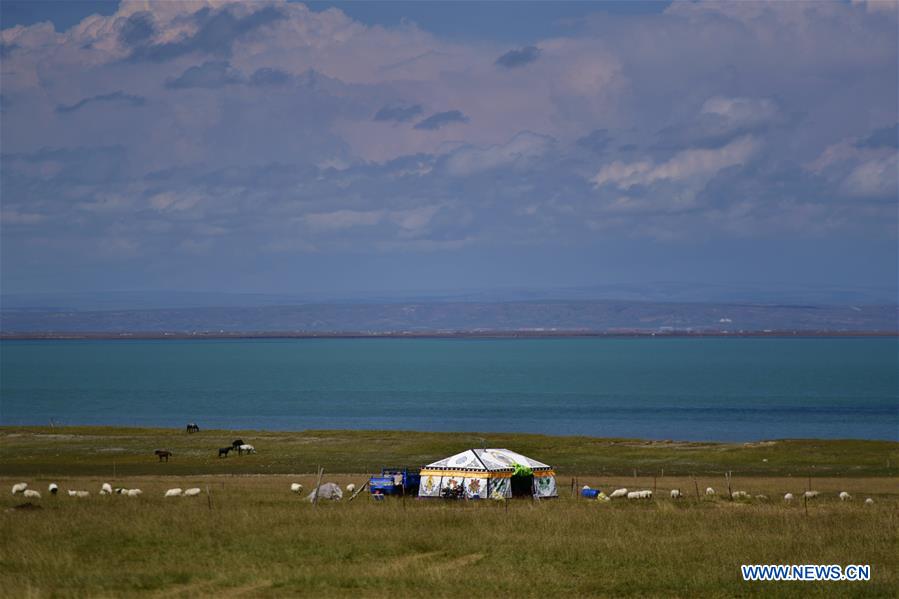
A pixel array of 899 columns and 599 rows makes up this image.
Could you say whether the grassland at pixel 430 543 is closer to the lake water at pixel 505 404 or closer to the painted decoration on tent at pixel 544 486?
the painted decoration on tent at pixel 544 486

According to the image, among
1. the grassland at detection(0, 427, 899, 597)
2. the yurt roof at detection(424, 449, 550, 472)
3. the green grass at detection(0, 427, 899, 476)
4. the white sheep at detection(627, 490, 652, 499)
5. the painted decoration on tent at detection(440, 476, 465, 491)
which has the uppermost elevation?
the yurt roof at detection(424, 449, 550, 472)

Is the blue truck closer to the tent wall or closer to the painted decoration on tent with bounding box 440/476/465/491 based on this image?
the painted decoration on tent with bounding box 440/476/465/491

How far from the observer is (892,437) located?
310 feet

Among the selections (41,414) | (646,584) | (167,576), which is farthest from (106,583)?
(41,414)

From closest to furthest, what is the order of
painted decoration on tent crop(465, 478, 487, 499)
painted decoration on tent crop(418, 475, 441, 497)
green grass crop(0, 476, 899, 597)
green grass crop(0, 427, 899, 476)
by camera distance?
1. green grass crop(0, 476, 899, 597)
2. painted decoration on tent crop(465, 478, 487, 499)
3. painted decoration on tent crop(418, 475, 441, 497)
4. green grass crop(0, 427, 899, 476)

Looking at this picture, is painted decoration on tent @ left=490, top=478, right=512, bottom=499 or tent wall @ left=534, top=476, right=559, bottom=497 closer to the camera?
painted decoration on tent @ left=490, top=478, right=512, bottom=499

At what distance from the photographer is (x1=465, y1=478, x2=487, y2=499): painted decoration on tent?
47.1m

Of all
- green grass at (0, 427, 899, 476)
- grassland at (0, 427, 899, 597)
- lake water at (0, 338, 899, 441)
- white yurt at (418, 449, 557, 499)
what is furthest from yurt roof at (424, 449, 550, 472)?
lake water at (0, 338, 899, 441)

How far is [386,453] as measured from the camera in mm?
75625

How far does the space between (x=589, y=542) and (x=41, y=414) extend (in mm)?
101240

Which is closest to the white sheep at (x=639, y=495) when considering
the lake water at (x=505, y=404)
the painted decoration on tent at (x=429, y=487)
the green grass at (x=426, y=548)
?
the green grass at (x=426, y=548)

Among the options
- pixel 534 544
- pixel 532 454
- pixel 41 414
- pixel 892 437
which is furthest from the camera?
pixel 41 414

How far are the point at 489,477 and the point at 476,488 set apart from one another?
2.24ft

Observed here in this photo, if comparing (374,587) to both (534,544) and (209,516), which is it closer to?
(534,544)
